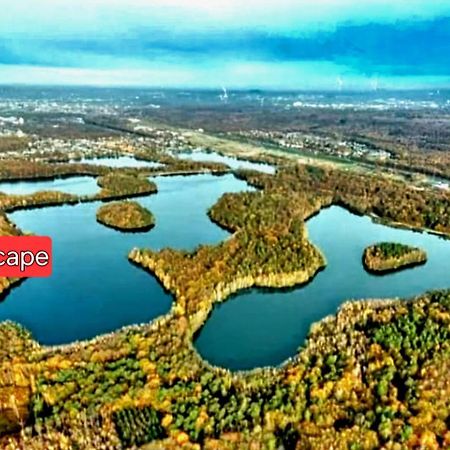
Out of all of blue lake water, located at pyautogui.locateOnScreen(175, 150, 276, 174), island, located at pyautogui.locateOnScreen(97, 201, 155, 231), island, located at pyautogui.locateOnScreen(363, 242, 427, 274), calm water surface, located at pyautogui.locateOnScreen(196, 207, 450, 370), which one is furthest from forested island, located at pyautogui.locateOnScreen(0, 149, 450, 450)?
blue lake water, located at pyautogui.locateOnScreen(175, 150, 276, 174)

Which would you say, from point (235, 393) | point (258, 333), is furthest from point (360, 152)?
point (235, 393)

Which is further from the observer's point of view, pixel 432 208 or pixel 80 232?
pixel 432 208

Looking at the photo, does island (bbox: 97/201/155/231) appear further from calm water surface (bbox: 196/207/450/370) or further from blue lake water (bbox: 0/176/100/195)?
calm water surface (bbox: 196/207/450/370)

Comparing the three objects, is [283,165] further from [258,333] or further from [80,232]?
[258,333]

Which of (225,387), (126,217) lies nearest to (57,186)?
(126,217)

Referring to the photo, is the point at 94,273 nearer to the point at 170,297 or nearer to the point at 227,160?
the point at 170,297

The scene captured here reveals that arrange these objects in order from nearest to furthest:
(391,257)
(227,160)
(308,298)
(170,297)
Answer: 1. (170,297)
2. (308,298)
3. (391,257)
4. (227,160)

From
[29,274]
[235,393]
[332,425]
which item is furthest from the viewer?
[29,274]

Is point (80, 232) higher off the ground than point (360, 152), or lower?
lower
